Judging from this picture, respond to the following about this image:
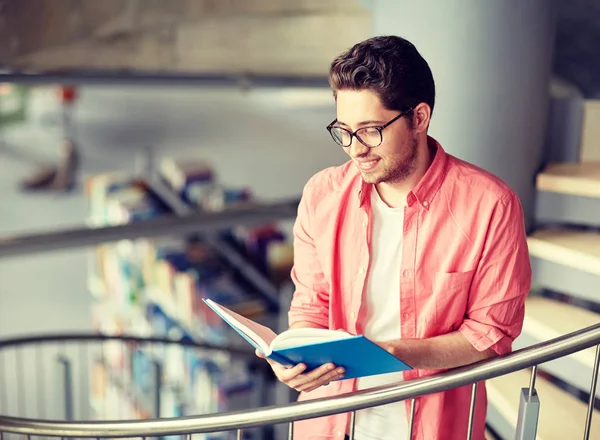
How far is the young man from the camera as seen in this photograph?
4.86ft

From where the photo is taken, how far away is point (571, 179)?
2750 mm

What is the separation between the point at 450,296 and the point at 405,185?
0.87ft

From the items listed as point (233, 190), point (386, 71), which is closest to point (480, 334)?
point (386, 71)

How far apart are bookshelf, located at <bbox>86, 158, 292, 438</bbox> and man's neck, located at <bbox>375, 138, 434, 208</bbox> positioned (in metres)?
2.31

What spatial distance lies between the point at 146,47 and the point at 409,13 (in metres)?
1.28

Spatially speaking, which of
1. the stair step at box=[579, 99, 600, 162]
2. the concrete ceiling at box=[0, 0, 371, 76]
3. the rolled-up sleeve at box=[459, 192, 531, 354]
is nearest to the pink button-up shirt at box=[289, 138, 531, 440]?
the rolled-up sleeve at box=[459, 192, 531, 354]

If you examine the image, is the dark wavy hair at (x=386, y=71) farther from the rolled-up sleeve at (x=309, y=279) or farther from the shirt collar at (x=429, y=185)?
the rolled-up sleeve at (x=309, y=279)

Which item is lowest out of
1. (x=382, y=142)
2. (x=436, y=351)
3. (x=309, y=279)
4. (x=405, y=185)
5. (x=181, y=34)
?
(x=436, y=351)

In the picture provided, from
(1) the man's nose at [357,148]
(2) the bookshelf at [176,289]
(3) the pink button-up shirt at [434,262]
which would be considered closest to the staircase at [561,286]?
(3) the pink button-up shirt at [434,262]

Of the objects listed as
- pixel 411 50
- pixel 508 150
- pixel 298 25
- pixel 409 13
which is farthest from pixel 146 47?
pixel 411 50

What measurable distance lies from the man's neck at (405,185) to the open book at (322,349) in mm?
367

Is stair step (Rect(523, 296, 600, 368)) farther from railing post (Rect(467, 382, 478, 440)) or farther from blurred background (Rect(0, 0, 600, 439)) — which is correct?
railing post (Rect(467, 382, 478, 440))

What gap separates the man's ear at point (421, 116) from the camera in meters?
1.49

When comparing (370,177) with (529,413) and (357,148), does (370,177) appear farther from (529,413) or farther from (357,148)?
(529,413)
